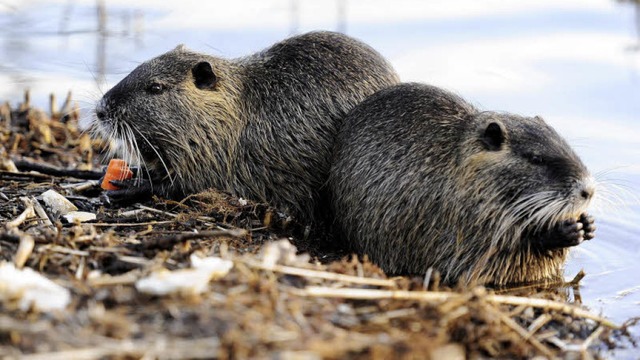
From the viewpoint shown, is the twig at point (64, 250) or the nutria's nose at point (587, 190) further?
the nutria's nose at point (587, 190)

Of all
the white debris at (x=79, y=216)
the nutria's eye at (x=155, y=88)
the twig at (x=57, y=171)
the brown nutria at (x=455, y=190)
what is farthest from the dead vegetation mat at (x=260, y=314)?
the twig at (x=57, y=171)

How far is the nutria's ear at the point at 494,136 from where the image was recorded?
539 centimetres

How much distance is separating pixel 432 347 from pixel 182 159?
303 centimetres

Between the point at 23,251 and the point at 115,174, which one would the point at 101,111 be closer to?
the point at 115,174

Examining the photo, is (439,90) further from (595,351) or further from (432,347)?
(432,347)

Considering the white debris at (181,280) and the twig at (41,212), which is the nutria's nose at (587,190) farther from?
the twig at (41,212)

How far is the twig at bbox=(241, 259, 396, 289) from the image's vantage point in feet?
13.0

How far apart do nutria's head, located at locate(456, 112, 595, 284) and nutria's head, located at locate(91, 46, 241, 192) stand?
1.51 m

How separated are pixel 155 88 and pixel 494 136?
6.70ft

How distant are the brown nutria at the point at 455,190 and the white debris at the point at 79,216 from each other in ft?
4.29

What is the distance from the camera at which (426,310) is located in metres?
3.93

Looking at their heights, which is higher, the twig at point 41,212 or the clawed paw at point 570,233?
the clawed paw at point 570,233

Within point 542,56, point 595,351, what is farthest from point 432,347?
point 542,56

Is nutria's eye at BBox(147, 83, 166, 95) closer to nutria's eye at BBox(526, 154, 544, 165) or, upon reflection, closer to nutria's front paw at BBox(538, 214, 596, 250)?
nutria's eye at BBox(526, 154, 544, 165)
